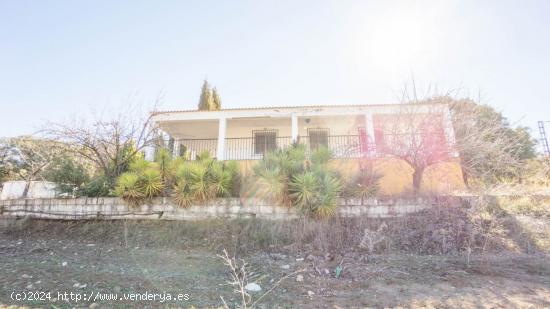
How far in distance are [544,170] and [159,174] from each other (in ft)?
41.5

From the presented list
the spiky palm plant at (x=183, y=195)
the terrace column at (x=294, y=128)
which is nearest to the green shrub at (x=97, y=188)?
the spiky palm plant at (x=183, y=195)

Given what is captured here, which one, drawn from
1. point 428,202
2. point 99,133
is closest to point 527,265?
point 428,202

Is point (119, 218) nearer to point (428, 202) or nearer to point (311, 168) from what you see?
point (311, 168)

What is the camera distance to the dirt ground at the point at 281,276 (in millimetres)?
3120

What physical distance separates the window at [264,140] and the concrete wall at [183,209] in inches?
263

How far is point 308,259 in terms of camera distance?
4.78 meters

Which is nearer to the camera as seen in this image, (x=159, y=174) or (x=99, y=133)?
(x=159, y=174)

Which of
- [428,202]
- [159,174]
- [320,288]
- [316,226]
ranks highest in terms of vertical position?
[159,174]

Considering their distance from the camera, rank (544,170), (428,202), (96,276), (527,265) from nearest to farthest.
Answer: (96,276), (527,265), (428,202), (544,170)

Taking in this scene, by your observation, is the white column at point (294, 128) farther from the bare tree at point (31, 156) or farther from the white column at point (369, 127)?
the bare tree at point (31, 156)

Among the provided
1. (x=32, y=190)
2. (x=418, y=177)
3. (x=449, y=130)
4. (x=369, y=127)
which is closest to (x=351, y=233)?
(x=418, y=177)

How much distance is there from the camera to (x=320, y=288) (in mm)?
3604

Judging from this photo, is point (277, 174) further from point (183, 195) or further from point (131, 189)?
point (131, 189)

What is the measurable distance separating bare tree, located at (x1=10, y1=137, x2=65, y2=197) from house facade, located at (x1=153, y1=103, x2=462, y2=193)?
3.92 metres
